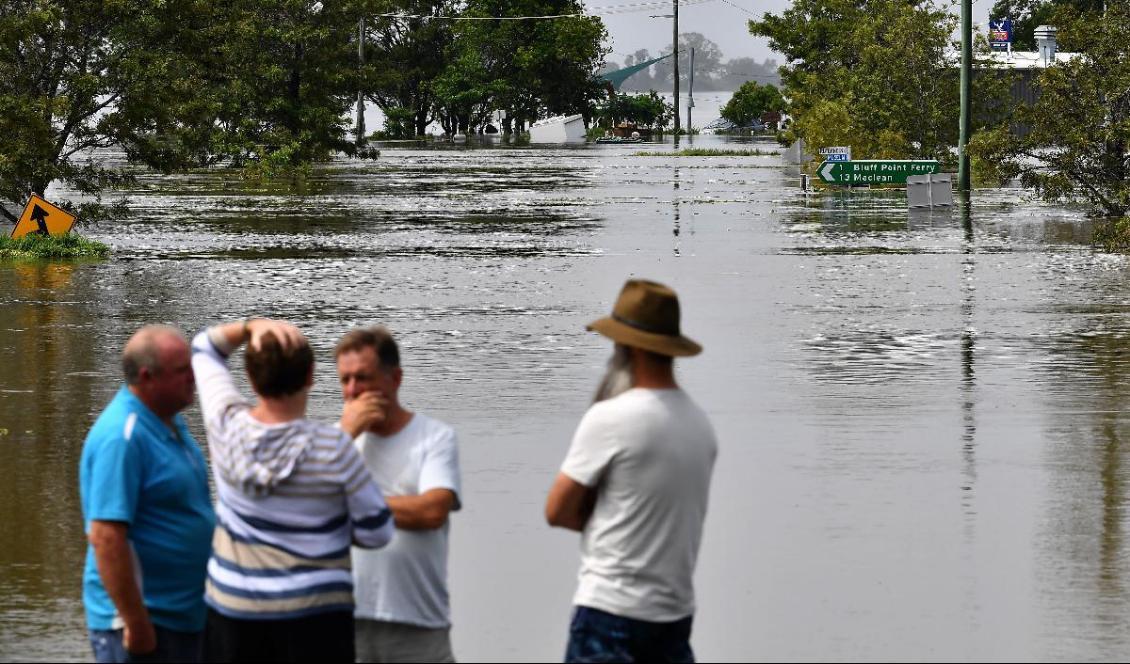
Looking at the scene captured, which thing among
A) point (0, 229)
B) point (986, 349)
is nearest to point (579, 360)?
point (986, 349)

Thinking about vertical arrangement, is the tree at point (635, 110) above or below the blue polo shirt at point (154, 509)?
above

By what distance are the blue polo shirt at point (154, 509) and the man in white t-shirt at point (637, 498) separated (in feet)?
3.17

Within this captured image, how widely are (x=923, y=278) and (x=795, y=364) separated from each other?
24.2ft

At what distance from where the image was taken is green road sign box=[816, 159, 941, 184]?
124 ft

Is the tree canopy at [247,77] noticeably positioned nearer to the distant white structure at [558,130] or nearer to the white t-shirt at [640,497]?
the distant white structure at [558,130]

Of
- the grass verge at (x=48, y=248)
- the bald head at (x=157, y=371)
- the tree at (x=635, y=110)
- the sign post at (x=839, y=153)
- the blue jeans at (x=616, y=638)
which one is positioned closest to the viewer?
the blue jeans at (x=616, y=638)

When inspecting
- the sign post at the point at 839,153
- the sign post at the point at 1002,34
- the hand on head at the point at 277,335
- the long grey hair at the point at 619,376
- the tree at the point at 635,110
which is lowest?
the long grey hair at the point at 619,376

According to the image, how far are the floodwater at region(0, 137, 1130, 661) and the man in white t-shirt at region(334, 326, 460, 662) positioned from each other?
1879 millimetres

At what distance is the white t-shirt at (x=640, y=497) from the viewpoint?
4.92 meters

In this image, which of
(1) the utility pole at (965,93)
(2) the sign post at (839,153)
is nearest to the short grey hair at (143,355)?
(1) the utility pole at (965,93)

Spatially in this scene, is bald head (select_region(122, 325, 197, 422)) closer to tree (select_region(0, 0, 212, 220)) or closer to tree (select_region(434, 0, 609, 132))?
tree (select_region(0, 0, 212, 220))

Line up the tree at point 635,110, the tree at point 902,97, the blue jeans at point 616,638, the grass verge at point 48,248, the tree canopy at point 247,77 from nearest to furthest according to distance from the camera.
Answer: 1. the blue jeans at point 616,638
2. the grass verge at point 48,248
3. the tree canopy at point 247,77
4. the tree at point 902,97
5. the tree at point 635,110

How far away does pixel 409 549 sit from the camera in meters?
5.09

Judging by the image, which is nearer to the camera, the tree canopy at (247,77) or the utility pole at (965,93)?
the tree canopy at (247,77)
